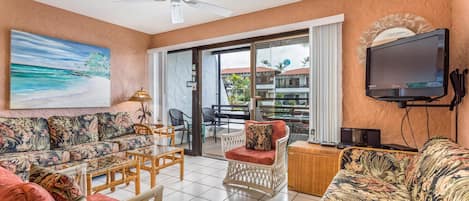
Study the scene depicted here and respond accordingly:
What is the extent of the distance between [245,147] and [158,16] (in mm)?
2567

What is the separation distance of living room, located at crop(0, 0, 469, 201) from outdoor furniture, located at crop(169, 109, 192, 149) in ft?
0.27

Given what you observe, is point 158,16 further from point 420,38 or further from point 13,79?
point 420,38

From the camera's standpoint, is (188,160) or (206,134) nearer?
(188,160)

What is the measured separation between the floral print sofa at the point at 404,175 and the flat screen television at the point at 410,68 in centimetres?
58

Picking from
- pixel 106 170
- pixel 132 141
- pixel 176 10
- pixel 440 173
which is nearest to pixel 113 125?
pixel 132 141

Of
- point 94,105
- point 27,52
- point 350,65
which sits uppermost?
point 27,52

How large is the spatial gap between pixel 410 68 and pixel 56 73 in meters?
4.46

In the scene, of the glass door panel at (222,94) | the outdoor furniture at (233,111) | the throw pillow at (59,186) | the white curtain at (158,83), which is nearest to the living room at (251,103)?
the throw pillow at (59,186)

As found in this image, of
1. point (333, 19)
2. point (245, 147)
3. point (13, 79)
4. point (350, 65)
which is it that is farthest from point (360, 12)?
point (13, 79)

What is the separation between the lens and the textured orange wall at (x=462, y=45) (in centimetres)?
210

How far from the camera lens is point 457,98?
218cm

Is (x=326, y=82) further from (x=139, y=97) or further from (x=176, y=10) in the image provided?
(x=139, y=97)

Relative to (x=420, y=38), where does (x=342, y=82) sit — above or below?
below

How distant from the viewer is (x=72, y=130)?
11.0 feet
